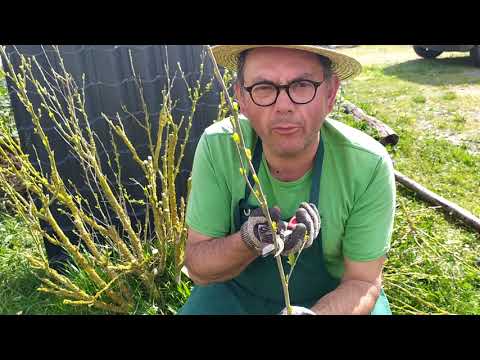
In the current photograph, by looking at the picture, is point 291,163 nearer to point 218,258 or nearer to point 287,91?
point 287,91

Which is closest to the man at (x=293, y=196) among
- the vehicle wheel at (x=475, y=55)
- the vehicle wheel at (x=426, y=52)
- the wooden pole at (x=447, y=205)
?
the wooden pole at (x=447, y=205)

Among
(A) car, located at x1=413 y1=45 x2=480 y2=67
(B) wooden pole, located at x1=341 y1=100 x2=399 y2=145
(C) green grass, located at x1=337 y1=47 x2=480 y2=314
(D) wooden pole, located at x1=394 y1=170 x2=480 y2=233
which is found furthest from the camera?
(A) car, located at x1=413 y1=45 x2=480 y2=67

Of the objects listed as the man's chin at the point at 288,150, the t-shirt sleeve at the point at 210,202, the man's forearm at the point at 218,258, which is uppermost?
the man's chin at the point at 288,150

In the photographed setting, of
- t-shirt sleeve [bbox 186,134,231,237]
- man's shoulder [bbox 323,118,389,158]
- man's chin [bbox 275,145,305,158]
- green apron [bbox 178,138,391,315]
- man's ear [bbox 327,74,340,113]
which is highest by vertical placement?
man's ear [bbox 327,74,340,113]

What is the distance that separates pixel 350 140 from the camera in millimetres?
2031

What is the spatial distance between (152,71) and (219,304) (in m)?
1.69

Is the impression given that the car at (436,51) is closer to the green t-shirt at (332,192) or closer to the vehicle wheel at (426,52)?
the vehicle wheel at (426,52)

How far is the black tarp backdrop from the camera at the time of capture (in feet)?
9.75

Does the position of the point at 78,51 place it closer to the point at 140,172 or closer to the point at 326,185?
the point at 140,172

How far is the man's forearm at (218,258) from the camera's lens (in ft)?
6.19

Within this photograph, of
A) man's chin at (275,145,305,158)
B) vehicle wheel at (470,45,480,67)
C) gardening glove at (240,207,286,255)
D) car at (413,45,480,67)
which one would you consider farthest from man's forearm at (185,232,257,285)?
car at (413,45,480,67)

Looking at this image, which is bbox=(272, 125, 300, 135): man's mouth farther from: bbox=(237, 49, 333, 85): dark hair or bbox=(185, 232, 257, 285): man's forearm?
bbox=(185, 232, 257, 285): man's forearm

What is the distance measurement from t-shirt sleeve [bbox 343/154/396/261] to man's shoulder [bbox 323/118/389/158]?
6 centimetres

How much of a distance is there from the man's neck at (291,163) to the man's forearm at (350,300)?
480 millimetres
